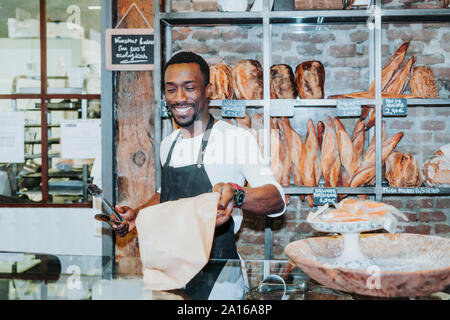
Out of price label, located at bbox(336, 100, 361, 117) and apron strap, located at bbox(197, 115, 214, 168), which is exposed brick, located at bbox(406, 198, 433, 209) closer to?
price label, located at bbox(336, 100, 361, 117)

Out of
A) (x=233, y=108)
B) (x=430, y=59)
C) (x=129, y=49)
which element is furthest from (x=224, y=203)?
(x=430, y=59)

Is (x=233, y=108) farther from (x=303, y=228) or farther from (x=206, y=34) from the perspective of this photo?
(x=303, y=228)

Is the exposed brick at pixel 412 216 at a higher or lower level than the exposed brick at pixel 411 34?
lower

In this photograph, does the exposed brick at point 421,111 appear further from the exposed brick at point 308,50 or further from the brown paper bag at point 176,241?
the brown paper bag at point 176,241

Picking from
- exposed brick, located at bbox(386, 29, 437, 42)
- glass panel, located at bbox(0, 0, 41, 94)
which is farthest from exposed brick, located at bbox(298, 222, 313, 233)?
glass panel, located at bbox(0, 0, 41, 94)

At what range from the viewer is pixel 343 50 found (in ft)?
9.58

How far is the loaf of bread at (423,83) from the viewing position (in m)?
2.59

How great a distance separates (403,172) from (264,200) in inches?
45.8

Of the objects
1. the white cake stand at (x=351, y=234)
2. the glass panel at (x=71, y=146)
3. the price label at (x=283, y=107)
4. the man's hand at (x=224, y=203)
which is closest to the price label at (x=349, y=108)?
the price label at (x=283, y=107)

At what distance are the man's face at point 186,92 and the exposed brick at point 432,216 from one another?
69.2 inches

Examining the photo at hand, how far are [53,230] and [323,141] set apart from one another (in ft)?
6.18

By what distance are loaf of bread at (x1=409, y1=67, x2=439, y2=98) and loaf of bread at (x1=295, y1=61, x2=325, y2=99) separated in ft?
1.77
